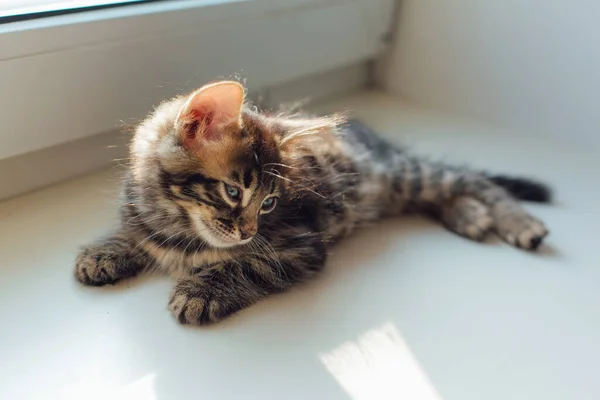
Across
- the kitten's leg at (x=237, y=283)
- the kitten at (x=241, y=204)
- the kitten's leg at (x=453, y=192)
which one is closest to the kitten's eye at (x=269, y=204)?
the kitten at (x=241, y=204)

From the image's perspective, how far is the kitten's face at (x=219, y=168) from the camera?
104 centimetres

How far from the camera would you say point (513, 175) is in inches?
62.6

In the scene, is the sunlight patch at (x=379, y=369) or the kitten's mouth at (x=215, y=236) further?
the kitten's mouth at (x=215, y=236)

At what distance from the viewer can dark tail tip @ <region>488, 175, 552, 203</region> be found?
1.50 m

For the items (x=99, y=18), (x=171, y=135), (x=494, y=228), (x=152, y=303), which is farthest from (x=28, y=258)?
(x=494, y=228)

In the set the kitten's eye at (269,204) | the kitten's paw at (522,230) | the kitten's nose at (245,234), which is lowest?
the kitten's paw at (522,230)

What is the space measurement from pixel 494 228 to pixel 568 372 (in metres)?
0.49

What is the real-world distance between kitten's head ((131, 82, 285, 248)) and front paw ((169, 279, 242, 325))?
0.09 meters

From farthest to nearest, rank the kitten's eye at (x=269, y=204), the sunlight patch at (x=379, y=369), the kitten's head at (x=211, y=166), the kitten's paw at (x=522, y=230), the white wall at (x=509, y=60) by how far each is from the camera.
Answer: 1. the white wall at (x=509, y=60)
2. the kitten's paw at (x=522, y=230)
3. the kitten's eye at (x=269, y=204)
4. the kitten's head at (x=211, y=166)
5. the sunlight patch at (x=379, y=369)

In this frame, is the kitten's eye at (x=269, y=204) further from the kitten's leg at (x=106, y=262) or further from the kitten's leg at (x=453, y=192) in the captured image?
the kitten's leg at (x=453, y=192)

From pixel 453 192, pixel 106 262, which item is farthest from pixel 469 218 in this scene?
pixel 106 262

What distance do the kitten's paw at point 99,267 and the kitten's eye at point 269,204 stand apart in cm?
33

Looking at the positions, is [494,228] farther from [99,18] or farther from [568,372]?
[99,18]

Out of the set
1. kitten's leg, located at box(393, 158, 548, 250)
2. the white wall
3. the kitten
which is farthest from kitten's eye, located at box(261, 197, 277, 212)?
the white wall
